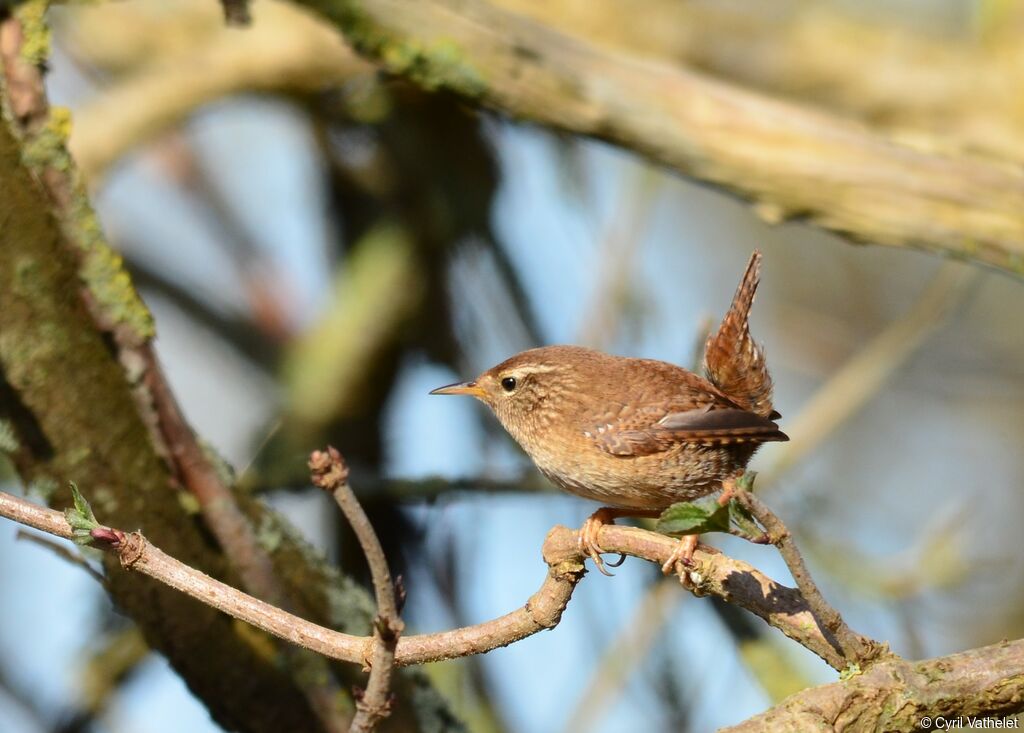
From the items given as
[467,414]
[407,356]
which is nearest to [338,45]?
[407,356]

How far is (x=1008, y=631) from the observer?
5371mm

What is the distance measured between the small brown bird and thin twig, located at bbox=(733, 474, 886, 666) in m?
0.52

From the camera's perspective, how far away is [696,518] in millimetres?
1797

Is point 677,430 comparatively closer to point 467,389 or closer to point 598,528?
point 598,528

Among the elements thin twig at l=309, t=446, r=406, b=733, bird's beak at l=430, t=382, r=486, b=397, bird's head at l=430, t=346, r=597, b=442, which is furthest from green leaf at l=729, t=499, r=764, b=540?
bird's beak at l=430, t=382, r=486, b=397

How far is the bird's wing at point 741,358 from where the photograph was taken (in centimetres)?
269

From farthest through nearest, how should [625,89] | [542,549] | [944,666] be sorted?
[625,89], [542,549], [944,666]

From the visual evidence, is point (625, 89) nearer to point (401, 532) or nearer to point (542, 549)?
point (542, 549)

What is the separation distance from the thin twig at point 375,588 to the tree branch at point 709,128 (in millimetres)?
1550

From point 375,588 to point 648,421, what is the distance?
106 centimetres

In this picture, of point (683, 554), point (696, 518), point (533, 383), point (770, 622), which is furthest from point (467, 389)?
point (696, 518)

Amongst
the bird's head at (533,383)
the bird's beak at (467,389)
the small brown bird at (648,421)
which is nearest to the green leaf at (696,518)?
the small brown bird at (648,421)

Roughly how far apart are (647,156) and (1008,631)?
3392mm

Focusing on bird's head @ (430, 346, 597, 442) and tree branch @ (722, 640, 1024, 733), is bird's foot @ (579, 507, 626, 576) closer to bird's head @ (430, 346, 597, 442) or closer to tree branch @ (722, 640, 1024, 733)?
bird's head @ (430, 346, 597, 442)
